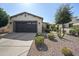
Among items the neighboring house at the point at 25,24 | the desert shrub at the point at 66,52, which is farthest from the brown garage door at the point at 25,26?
the desert shrub at the point at 66,52

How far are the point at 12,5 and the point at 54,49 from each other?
245cm

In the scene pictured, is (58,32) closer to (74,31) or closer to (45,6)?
(74,31)

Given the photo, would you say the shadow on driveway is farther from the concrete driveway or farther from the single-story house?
the single-story house

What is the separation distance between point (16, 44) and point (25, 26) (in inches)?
50.3

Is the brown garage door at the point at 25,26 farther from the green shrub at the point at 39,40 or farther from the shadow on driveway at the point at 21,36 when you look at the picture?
the green shrub at the point at 39,40

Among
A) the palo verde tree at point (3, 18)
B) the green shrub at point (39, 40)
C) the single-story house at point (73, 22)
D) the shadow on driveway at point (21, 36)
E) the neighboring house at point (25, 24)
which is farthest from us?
the neighboring house at point (25, 24)

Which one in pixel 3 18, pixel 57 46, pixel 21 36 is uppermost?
pixel 3 18

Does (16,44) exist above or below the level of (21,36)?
below

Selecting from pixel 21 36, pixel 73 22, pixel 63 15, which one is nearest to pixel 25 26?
pixel 21 36

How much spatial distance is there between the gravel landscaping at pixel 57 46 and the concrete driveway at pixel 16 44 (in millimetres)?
302

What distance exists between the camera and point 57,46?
6.79m

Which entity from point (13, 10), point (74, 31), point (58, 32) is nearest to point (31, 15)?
point (13, 10)

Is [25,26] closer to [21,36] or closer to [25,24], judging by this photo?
[25,24]

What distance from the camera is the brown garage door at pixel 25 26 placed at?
25.6ft
